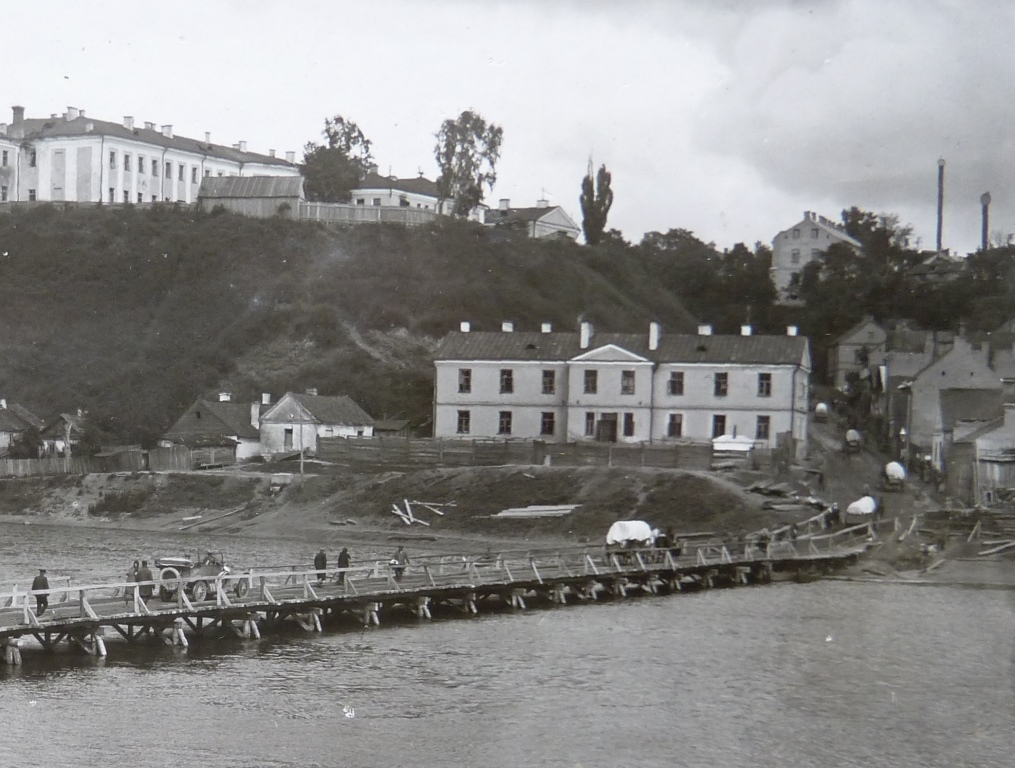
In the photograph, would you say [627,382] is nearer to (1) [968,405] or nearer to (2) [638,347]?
(2) [638,347]

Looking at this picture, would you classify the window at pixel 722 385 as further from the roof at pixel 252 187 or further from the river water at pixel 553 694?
the roof at pixel 252 187

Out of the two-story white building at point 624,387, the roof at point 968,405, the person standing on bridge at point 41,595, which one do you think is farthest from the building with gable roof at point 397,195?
the person standing on bridge at point 41,595

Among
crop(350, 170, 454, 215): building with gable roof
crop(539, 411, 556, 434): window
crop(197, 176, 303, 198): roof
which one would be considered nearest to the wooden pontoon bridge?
crop(539, 411, 556, 434): window

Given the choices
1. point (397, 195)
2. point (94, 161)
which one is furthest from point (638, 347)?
point (94, 161)

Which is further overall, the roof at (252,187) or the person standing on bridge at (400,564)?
the roof at (252,187)

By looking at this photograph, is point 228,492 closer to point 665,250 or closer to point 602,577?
point 602,577

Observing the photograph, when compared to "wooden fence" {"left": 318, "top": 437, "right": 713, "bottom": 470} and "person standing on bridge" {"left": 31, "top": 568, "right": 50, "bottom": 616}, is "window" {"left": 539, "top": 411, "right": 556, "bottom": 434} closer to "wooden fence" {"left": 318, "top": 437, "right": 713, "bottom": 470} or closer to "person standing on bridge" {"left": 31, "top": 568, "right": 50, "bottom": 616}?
"wooden fence" {"left": 318, "top": 437, "right": 713, "bottom": 470}
